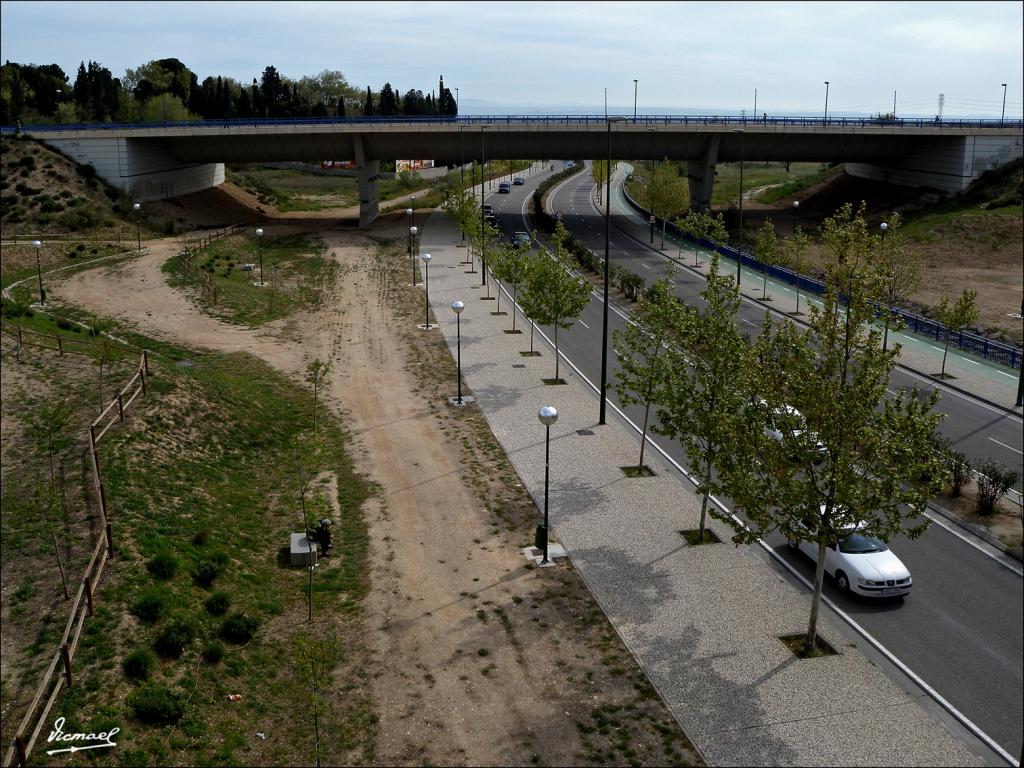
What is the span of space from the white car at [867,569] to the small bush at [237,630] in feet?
38.1

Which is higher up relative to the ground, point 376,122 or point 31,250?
point 376,122

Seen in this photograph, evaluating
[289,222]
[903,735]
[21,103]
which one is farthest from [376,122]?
[903,735]

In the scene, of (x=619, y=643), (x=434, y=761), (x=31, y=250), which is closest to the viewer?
(x=434, y=761)

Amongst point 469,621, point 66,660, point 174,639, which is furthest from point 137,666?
point 469,621

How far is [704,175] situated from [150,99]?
80.1 m

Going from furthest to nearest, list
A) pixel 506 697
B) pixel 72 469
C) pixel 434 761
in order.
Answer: pixel 72 469 → pixel 506 697 → pixel 434 761

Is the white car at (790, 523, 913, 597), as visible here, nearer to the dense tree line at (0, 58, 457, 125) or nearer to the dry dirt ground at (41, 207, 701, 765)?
the dry dirt ground at (41, 207, 701, 765)

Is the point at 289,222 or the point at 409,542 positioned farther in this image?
the point at 289,222

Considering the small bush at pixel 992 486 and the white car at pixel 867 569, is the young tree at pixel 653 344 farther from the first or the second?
the small bush at pixel 992 486

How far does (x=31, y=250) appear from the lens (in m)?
58.1

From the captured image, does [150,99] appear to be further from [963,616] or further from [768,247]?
[963,616]

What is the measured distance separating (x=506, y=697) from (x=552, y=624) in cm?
269

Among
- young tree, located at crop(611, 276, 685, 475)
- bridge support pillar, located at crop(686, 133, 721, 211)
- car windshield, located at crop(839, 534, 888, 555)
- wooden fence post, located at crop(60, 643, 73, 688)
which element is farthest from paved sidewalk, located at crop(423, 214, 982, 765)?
bridge support pillar, located at crop(686, 133, 721, 211)

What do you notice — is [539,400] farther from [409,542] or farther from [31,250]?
[31,250]
